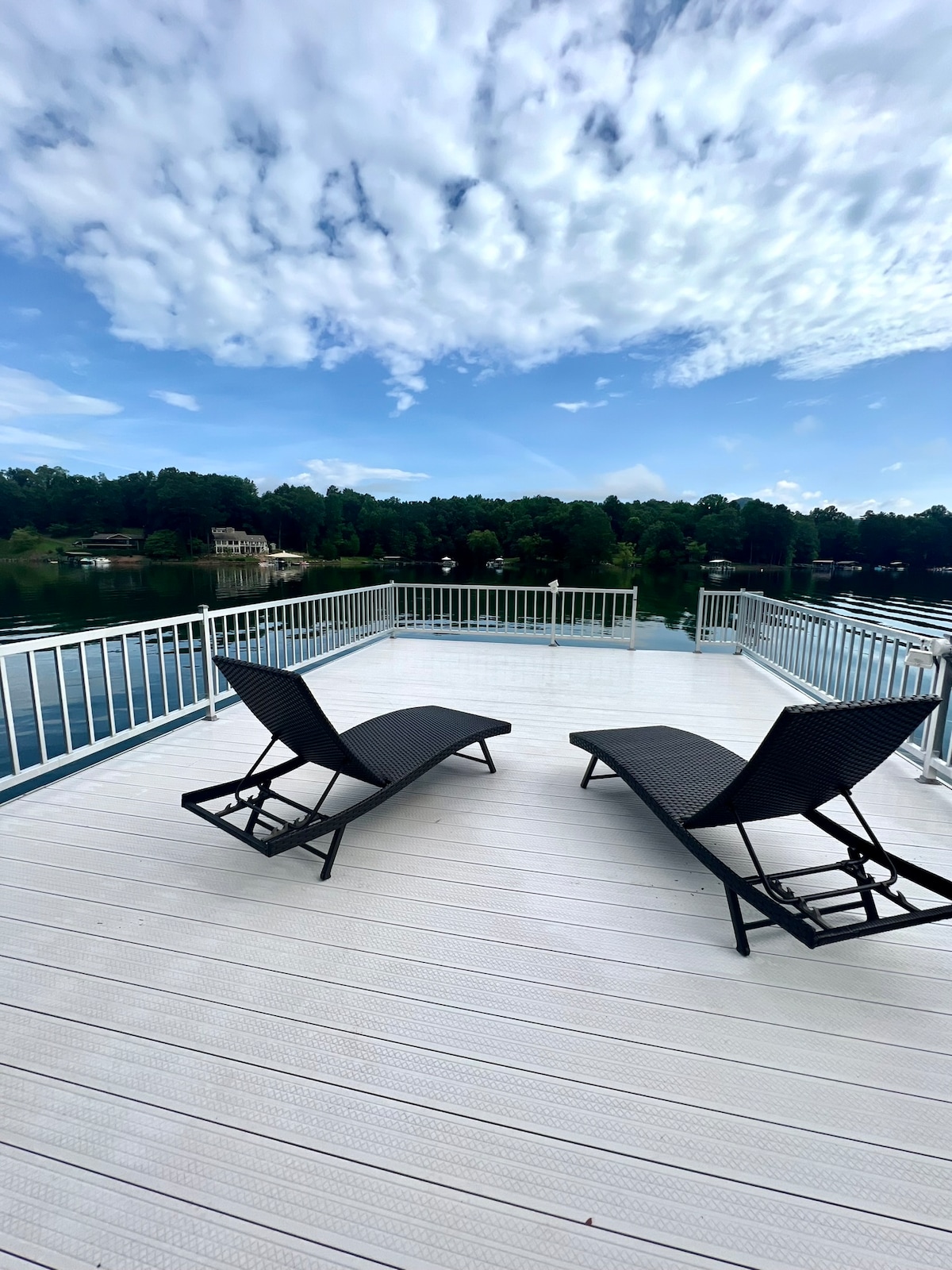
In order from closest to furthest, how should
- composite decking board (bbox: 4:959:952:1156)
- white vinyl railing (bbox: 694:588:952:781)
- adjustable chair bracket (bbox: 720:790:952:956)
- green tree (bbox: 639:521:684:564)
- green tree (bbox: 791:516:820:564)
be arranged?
1. composite decking board (bbox: 4:959:952:1156)
2. adjustable chair bracket (bbox: 720:790:952:956)
3. white vinyl railing (bbox: 694:588:952:781)
4. green tree (bbox: 639:521:684:564)
5. green tree (bbox: 791:516:820:564)

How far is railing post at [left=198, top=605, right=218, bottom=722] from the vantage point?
4.04m

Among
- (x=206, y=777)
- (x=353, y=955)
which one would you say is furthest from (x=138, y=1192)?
(x=206, y=777)

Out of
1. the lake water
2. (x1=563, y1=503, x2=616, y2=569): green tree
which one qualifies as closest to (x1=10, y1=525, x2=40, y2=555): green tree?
the lake water

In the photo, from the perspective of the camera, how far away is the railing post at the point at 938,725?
9.74 feet

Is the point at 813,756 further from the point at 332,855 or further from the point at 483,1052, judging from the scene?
Answer: the point at 332,855

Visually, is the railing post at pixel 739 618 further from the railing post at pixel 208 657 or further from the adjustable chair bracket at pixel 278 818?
the railing post at pixel 208 657

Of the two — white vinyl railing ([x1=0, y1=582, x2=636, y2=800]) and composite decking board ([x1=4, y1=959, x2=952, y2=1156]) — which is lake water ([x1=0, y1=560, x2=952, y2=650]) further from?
composite decking board ([x1=4, y1=959, x2=952, y2=1156])

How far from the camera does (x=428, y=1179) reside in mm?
1125

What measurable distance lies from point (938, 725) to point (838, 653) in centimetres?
156

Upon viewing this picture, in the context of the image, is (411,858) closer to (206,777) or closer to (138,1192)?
(138,1192)

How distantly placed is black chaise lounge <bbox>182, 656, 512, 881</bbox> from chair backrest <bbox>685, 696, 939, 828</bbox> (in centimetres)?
132

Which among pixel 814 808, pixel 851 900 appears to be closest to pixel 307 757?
pixel 814 808

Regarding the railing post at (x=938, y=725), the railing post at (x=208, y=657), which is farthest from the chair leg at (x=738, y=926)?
the railing post at (x=208, y=657)

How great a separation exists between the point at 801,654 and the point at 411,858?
4842 millimetres
